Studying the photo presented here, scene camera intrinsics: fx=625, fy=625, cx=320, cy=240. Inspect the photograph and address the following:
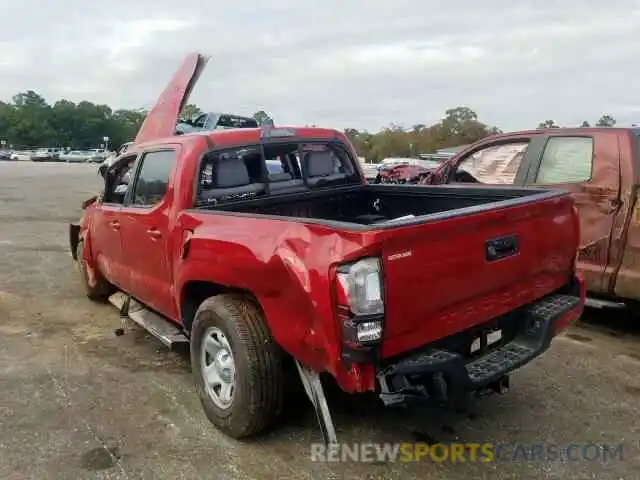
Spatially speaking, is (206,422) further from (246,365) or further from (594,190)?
(594,190)

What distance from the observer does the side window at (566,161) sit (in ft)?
18.7

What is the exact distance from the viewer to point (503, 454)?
3480 millimetres

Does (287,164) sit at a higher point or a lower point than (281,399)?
higher

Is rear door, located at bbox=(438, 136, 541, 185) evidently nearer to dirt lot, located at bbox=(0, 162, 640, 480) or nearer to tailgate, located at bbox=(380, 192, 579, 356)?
dirt lot, located at bbox=(0, 162, 640, 480)

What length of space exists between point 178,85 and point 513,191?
5.60 metres

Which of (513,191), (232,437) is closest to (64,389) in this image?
(232,437)

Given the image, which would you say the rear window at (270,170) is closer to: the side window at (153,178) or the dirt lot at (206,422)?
the side window at (153,178)

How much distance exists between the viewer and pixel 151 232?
14.8 ft

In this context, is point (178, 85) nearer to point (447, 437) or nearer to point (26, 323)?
point (26, 323)

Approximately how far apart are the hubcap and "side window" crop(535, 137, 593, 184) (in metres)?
3.72

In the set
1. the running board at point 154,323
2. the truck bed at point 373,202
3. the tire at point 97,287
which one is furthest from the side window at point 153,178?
the tire at point 97,287

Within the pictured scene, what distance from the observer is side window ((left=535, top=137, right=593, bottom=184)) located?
5688 millimetres

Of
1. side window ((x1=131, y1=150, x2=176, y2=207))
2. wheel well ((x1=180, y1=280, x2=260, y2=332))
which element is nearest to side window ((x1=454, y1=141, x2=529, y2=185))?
side window ((x1=131, y1=150, x2=176, y2=207))

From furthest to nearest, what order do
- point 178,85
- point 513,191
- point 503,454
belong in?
point 178,85
point 513,191
point 503,454
